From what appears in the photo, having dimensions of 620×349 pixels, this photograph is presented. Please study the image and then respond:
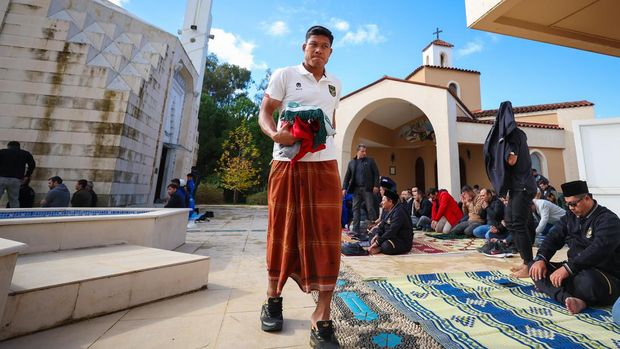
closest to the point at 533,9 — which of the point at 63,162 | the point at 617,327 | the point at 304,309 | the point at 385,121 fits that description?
the point at 617,327

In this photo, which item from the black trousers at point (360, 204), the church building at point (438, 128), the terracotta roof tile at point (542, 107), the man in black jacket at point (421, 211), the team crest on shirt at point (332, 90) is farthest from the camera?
the terracotta roof tile at point (542, 107)

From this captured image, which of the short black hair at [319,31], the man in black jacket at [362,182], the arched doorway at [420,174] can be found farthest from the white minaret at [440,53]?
the short black hair at [319,31]

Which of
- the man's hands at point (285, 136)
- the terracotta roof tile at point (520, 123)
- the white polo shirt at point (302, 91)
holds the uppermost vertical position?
the terracotta roof tile at point (520, 123)

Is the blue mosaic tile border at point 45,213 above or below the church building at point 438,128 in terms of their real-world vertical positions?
below

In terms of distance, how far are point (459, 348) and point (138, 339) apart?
5.97 feet

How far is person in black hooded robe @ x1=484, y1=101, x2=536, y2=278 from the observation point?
291cm

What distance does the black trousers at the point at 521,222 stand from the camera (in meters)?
2.90

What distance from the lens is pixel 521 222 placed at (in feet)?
9.56

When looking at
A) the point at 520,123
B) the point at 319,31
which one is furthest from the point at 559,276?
the point at 520,123

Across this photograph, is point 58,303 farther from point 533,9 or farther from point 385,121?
point 385,121

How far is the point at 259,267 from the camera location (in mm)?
3191

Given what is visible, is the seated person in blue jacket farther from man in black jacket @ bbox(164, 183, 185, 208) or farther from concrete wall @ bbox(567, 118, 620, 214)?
man in black jacket @ bbox(164, 183, 185, 208)

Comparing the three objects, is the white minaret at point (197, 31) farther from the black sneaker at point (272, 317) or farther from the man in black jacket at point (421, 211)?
the black sneaker at point (272, 317)

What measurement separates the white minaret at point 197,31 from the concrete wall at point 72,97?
305 inches
